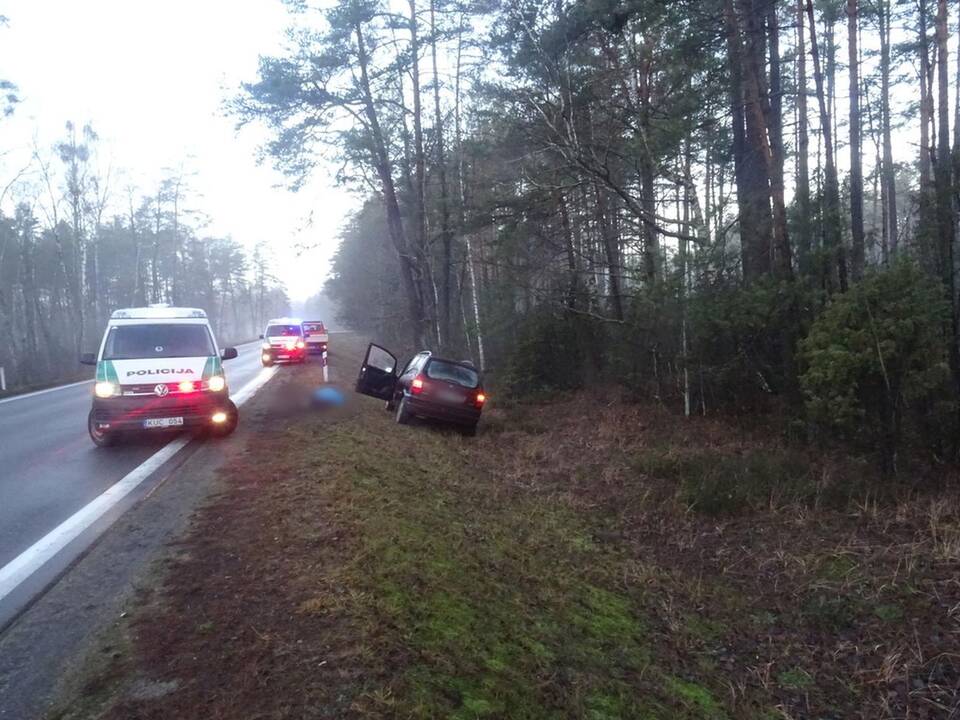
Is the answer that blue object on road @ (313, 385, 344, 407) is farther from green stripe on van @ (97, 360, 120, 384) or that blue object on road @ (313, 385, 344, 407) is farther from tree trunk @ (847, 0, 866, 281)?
tree trunk @ (847, 0, 866, 281)

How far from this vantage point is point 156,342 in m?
11.0

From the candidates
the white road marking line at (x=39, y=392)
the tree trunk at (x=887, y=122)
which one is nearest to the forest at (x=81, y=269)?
the white road marking line at (x=39, y=392)

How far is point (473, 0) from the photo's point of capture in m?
16.5

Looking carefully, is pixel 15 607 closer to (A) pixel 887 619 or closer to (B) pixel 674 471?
(A) pixel 887 619

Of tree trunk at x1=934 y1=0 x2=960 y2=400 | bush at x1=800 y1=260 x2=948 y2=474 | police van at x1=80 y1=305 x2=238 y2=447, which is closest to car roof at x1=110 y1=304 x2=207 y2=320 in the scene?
police van at x1=80 y1=305 x2=238 y2=447

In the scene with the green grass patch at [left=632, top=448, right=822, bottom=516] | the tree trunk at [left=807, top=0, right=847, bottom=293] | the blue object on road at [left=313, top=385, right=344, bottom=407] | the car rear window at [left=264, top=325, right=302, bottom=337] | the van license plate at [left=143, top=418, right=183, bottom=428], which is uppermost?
the tree trunk at [left=807, top=0, right=847, bottom=293]

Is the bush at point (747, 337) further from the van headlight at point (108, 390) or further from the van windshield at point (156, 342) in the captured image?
the van headlight at point (108, 390)

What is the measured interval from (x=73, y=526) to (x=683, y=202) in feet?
45.2

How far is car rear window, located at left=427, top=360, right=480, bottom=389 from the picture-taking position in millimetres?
13527

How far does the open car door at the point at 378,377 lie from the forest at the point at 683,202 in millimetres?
3919

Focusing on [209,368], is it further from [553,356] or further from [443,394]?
[553,356]

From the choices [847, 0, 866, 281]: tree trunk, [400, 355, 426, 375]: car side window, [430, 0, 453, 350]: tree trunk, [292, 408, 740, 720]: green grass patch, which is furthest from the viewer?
[430, 0, 453, 350]: tree trunk

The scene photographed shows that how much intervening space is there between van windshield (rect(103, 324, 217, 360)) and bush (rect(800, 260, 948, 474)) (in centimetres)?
901

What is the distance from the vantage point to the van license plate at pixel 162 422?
1016 cm
